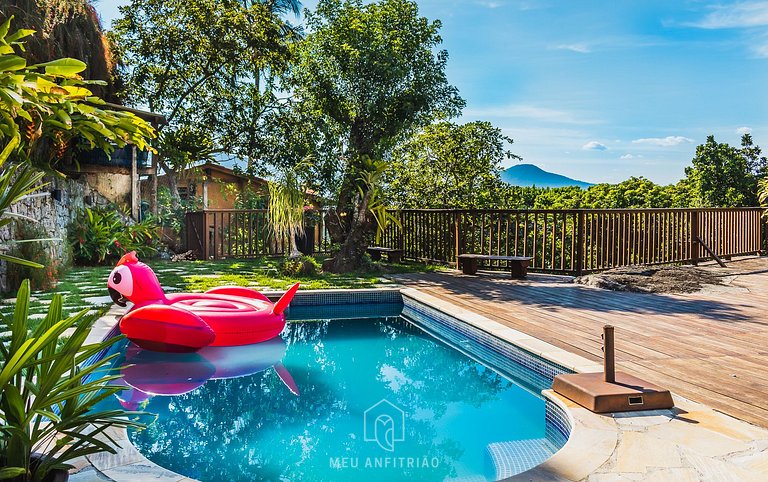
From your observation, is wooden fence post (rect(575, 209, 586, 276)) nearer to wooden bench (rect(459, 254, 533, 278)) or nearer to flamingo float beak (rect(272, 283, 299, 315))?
wooden bench (rect(459, 254, 533, 278))

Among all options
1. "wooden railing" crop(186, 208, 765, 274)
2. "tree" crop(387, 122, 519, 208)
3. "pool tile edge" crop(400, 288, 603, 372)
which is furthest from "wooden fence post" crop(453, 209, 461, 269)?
"tree" crop(387, 122, 519, 208)

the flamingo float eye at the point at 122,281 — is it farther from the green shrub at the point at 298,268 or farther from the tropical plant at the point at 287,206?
the tropical plant at the point at 287,206

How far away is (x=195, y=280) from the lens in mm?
8555

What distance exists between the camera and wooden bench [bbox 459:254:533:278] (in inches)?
344

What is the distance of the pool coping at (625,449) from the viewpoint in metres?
2.21

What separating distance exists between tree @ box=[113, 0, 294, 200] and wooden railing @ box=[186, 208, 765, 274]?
7.46ft

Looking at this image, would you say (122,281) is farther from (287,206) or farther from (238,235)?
(238,235)

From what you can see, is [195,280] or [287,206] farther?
[287,206]

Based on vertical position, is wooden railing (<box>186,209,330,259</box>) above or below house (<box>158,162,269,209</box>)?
below

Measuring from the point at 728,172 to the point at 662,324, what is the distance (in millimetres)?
12322

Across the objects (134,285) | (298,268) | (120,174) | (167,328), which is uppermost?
(120,174)

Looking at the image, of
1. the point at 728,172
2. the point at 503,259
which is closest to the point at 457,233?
the point at 503,259

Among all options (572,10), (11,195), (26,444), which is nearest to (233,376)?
(26,444)

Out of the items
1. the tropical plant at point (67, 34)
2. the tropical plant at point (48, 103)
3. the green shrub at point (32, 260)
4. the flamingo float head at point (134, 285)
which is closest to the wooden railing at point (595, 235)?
the flamingo float head at point (134, 285)
